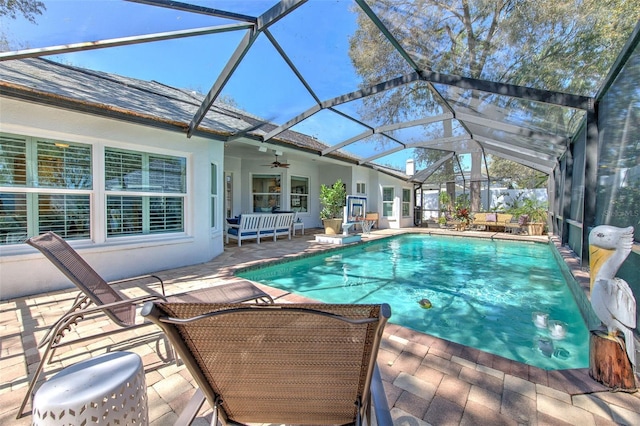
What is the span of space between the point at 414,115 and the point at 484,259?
4.62 meters

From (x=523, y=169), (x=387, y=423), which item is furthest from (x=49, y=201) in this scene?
(x=523, y=169)

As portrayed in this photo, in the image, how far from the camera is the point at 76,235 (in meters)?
4.87

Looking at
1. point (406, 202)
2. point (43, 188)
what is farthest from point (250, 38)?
point (406, 202)

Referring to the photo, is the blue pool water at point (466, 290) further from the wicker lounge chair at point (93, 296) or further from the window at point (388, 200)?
the window at point (388, 200)

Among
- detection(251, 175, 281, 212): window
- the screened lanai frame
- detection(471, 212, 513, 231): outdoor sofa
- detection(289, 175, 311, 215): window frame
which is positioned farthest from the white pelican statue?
detection(471, 212, 513, 231): outdoor sofa

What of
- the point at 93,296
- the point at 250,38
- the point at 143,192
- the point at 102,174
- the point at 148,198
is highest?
the point at 250,38

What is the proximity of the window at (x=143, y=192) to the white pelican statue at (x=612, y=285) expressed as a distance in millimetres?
6665

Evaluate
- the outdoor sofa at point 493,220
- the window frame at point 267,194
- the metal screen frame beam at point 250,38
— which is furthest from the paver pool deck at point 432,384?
the outdoor sofa at point 493,220

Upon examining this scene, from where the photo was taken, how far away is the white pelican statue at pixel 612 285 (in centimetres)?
200

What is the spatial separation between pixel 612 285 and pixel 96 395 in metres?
3.33

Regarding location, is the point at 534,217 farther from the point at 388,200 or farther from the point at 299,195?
the point at 299,195

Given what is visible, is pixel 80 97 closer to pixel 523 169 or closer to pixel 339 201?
pixel 339 201

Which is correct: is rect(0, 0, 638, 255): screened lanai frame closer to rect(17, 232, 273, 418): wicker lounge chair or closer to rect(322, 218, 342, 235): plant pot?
rect(17, 232, 273, 418): wicker lounge chair

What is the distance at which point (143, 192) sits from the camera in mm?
5582
